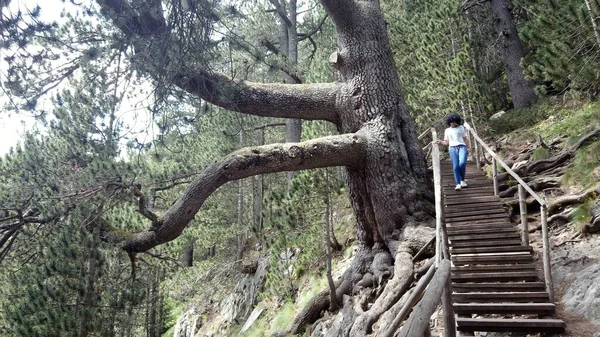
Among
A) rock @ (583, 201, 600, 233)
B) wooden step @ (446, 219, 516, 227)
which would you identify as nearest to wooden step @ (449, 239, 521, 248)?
wooden step @ (446, 219, 516, 227)

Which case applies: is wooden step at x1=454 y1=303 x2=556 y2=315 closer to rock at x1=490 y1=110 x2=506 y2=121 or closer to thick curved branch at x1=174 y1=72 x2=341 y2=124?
thick curved branch at x1=174 y1=72 x2=341 y2=124

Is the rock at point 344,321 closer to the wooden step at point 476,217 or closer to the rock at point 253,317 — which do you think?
the wooden step at point 476,217

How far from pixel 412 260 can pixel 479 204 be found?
1401 mm

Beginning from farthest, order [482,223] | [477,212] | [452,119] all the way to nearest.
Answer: [452,119] < [477,212] < [482,223]

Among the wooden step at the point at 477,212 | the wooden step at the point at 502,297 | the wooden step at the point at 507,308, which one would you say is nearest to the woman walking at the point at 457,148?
the wooden step at the point at 477,212

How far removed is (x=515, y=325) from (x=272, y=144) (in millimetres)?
3979

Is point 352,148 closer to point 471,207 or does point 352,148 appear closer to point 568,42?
point 471,207

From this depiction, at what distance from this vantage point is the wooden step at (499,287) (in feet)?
14.8

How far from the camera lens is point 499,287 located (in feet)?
15.1

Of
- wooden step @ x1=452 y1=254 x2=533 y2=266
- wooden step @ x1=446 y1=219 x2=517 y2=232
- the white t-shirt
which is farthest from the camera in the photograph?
the white t-shirt

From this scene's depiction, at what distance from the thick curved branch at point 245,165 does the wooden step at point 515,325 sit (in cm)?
342

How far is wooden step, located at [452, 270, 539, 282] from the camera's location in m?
4.68

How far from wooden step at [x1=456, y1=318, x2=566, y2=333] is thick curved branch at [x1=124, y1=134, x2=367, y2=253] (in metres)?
3.42

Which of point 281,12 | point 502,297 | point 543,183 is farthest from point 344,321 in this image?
point 281,12
